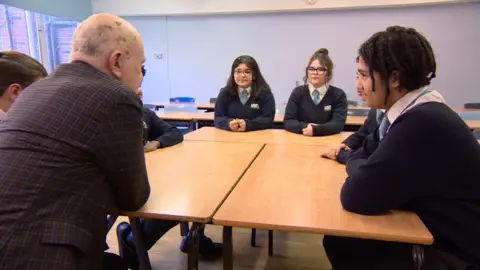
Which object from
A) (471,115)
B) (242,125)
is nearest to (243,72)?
(242,125)

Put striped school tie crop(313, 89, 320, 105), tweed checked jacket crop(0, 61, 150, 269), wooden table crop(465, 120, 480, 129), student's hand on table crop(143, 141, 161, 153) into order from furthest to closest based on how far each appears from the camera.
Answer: wooden table crop(465, 120, 480, 129) < striped school tie crop(313, 89, 320, 105) < student's hand on table crop(143, 141, 161, 153) < tweed checked jacket crop(0, 61, 150, 269)

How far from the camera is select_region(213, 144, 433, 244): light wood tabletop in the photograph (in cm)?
101

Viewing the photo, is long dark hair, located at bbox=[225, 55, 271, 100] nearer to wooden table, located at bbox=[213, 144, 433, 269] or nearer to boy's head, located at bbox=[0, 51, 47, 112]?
wooden table, located at bbox=[213, 144, 433, 269]

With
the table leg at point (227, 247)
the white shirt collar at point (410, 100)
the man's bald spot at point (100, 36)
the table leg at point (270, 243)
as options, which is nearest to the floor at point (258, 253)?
the table leg at point (270, 243)

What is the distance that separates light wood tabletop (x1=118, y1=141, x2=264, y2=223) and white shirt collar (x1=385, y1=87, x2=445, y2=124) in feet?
2.21

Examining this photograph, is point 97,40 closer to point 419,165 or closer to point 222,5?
point 419,165

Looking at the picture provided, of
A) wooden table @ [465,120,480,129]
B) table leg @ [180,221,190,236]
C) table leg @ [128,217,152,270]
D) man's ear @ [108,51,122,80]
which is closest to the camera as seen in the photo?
man's ear @ [108,51,122,80]

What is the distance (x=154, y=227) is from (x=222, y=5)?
189 inches

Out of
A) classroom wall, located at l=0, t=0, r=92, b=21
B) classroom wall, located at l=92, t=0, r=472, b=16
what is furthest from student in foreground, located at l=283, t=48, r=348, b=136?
classroom wall, located at l=0, t=0, r=92, b=21

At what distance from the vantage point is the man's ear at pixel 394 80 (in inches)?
44.7

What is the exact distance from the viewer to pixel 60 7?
5.51m

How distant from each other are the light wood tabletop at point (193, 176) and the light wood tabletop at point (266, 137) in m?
0.15

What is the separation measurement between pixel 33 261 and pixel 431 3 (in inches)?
238

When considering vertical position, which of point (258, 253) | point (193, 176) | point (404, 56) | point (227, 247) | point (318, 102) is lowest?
point (258, 253)
